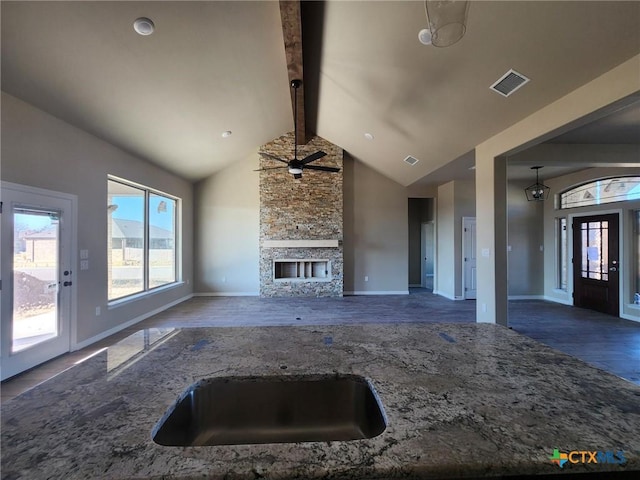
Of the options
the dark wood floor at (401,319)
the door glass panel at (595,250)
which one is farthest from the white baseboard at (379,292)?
the door glass panel at (595,250)

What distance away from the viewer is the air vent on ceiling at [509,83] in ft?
9.17

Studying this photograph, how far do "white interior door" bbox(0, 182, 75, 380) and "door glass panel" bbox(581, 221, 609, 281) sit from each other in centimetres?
887

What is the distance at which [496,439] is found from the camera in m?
0.64

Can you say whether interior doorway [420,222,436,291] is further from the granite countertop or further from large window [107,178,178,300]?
the granite countertop

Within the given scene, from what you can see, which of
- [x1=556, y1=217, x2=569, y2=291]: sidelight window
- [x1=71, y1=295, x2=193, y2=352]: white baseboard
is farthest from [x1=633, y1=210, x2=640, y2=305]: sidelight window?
[x1=71, y1=295, x2=193, y2=352]: white baseboard

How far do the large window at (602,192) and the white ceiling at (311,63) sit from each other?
233cm

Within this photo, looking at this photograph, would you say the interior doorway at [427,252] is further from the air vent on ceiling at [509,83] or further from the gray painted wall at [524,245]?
the air vent on ceiling at [509,83]

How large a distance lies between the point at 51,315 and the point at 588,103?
6114 mm

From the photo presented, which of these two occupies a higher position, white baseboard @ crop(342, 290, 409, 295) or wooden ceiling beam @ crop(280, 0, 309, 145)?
wooden ceiling beam @ crop(280, 0, 309, 145)

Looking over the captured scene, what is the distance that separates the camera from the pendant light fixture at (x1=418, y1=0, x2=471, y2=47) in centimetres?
134

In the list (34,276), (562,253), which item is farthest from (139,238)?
(562,253)

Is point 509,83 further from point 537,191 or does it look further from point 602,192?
point 602,192

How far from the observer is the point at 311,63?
13.1 ft

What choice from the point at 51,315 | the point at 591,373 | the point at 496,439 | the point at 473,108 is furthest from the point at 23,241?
the point at 473,108
